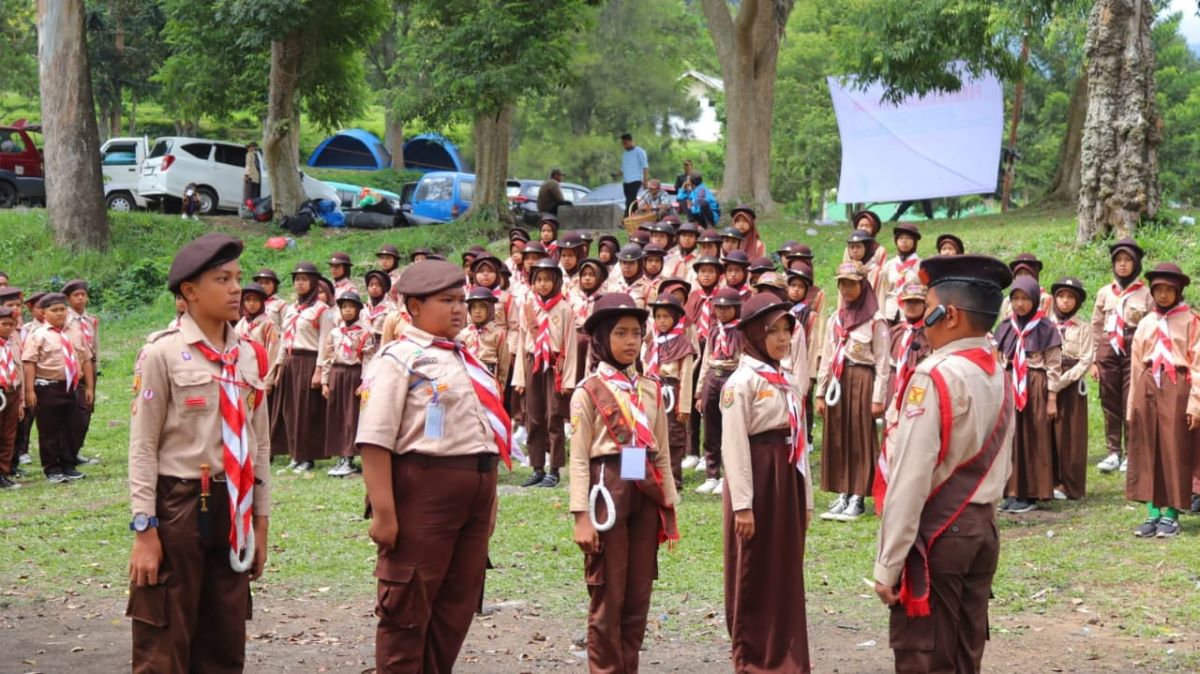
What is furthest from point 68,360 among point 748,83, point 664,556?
point 748,83

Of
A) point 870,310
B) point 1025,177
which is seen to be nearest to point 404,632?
point 870,310

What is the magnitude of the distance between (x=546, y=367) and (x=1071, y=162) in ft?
→ 47.3

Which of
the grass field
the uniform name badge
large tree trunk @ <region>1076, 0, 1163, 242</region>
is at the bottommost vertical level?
the grass field

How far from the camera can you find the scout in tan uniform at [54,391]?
571 inches

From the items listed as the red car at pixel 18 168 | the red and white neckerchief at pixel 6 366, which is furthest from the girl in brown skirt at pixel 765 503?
the red car at pixel 18 168

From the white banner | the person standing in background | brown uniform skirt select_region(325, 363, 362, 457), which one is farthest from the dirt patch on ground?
the person standing in background

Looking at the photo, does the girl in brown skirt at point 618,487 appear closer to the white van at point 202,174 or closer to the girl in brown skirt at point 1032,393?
the girl in brown skirt at point 1032,393

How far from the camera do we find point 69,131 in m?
26.3

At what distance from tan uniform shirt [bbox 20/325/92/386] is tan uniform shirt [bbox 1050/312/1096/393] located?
9.81 m

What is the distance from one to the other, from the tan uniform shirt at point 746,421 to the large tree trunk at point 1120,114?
12.3 metres

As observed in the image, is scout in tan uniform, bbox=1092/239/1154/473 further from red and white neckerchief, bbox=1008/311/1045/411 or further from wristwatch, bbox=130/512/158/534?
wristwatch, bbox=130/512/158/534

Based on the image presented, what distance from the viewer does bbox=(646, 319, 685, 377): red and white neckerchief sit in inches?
497

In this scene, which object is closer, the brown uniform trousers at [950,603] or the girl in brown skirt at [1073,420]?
the brown uniform trousers at [950,603]

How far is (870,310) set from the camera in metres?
11.7
